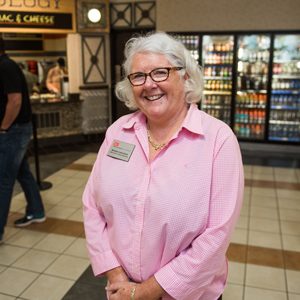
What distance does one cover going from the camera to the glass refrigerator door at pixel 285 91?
6469mm

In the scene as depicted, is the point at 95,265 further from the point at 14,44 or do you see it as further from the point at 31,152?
the point at 14,44

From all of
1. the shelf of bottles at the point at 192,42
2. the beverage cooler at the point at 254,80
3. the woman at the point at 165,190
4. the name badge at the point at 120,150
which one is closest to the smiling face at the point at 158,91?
the woman at the point at 165,190

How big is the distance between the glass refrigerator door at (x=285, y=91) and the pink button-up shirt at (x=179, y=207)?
18.8 feet

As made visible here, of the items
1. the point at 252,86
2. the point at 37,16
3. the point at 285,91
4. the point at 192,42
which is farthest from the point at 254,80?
the point at 37,16

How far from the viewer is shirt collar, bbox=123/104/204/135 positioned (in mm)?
1331

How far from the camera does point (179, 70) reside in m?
1.37

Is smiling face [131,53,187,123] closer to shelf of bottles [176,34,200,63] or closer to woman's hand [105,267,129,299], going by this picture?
woman's hand [105,267,129,299]

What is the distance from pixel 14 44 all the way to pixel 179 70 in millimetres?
7665

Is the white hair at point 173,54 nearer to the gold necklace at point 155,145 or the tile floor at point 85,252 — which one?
the gold necklace at point 155,145

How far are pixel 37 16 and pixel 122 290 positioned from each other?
639cm

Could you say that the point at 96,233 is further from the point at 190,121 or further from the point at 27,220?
the point at 27,220

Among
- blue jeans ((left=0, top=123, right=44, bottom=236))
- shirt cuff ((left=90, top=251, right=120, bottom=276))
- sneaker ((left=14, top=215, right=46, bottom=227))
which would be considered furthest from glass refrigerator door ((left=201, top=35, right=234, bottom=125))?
shirt cuff ((left=90, top=251, right=120, bottom=276))

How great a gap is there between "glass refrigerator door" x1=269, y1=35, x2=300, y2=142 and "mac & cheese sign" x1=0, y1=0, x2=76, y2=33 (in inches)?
153

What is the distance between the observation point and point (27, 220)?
3.64 meters
